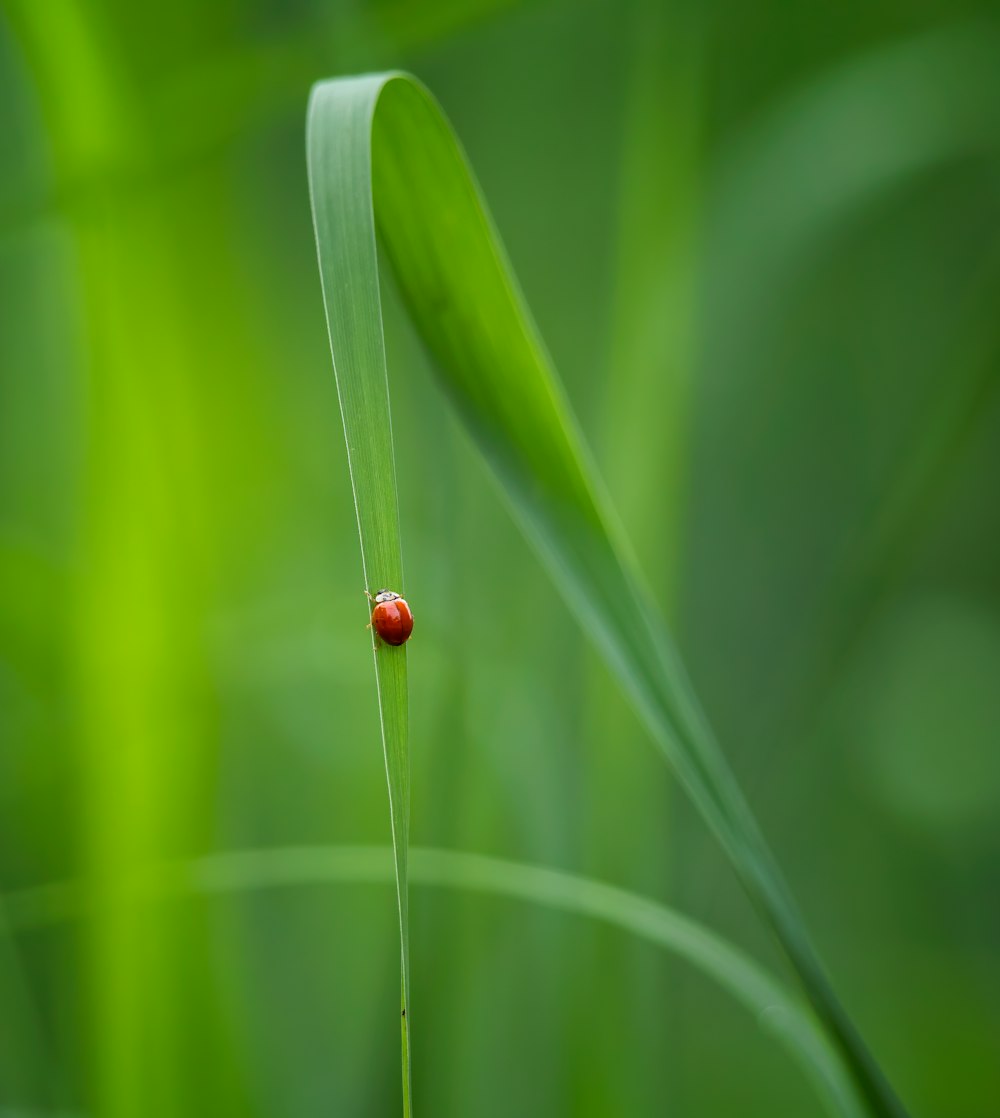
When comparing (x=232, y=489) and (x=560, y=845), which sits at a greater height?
(x=232, y=489)

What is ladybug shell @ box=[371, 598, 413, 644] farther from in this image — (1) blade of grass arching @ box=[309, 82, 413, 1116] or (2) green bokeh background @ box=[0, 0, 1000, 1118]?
(2) green bokeh background @ box=[0, 0, 1000, 1118]

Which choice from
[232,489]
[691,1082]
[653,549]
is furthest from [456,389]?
[691,1082]

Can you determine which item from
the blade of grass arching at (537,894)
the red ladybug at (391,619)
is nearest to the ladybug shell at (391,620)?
the red ladybug at (391,619)

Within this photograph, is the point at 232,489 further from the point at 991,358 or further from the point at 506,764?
the point at 991,358

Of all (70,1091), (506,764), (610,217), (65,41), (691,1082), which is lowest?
(691,1082)

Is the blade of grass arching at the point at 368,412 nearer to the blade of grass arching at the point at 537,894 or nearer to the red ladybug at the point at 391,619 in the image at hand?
the red ladybug at the point at 391,619

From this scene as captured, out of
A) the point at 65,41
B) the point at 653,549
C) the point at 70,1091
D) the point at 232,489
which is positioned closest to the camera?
the point at 65,41

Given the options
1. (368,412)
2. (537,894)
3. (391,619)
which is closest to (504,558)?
(537,894)

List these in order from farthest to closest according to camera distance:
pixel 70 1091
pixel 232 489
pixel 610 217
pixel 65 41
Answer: pixel 610 217 < pixel 232 489 < pixel 70 1091 < pixel 65 41
